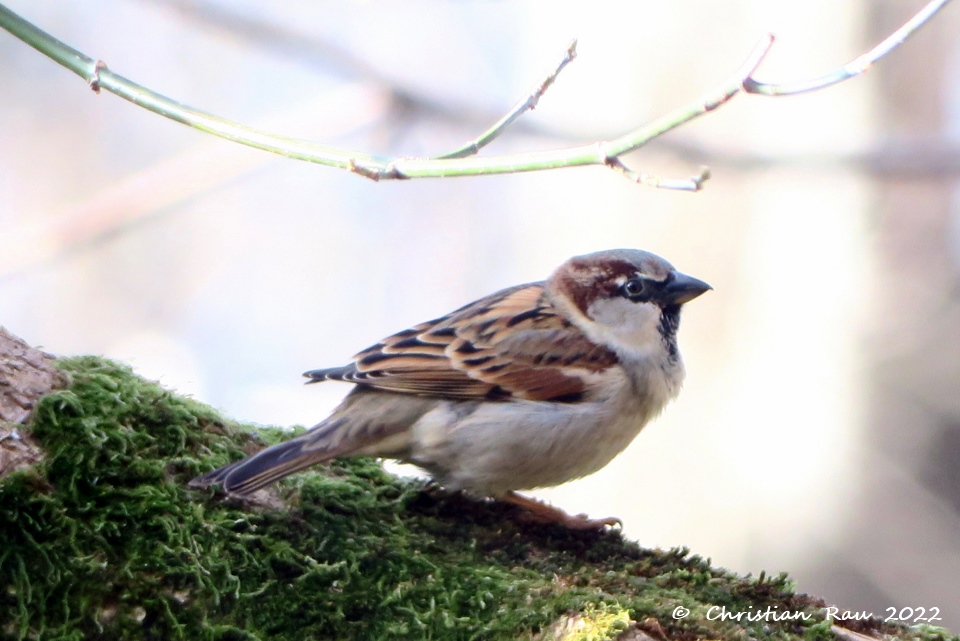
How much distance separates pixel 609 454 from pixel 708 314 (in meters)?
3.90

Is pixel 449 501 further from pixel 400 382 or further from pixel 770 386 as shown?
pixel 770 386

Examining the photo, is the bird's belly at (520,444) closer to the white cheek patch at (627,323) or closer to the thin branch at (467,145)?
the white cheek patch at (627,323)

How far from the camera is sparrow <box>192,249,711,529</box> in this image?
3309 mm

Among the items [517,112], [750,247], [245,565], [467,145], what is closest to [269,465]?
[245,565]

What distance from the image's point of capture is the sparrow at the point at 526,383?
3309mm

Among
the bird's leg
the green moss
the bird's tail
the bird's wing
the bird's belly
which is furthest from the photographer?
the bird's wing

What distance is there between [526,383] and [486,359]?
173 millimetres

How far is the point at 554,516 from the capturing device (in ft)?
10.4

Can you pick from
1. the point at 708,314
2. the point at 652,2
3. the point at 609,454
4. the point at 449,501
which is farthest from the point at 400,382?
the point at 652,2

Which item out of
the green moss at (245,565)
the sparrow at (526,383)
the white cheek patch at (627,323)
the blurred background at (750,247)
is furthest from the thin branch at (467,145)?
the blurred background at (750,247)

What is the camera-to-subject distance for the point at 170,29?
9727 millimetres

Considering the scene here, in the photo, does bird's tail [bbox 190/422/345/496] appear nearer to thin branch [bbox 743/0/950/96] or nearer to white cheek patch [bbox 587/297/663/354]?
white cheek patch [bbox 587/297/663/354]

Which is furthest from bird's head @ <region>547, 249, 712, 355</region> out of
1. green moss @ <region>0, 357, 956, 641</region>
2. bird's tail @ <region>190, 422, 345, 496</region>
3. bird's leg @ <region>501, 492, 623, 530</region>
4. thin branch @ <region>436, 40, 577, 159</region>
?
thin branch @ <region>436, 40, 577, 159</region>

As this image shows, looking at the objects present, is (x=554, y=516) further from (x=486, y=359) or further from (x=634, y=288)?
(x=634, y=288)
